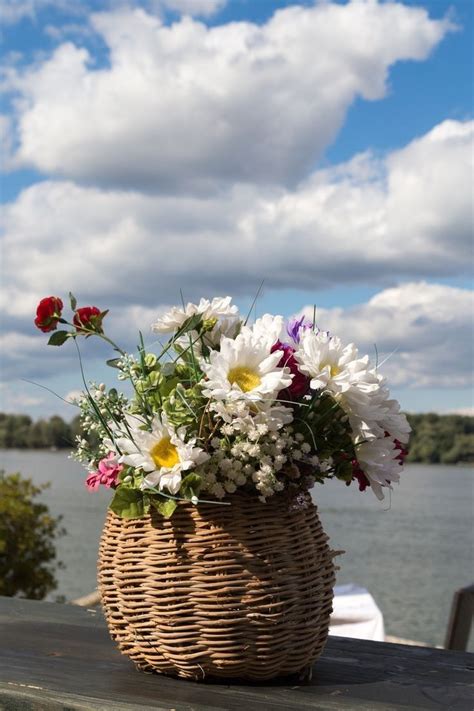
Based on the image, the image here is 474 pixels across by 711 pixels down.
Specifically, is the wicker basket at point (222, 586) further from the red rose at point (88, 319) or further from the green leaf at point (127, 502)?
the red rose at point (88, 319)

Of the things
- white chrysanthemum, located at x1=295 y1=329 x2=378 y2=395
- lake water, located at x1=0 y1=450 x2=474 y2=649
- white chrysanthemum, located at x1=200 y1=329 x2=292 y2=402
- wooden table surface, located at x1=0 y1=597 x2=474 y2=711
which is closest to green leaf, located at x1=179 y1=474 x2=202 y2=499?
white chrysanthemum, located at x1=200 y1=329 x2=292 y2=402

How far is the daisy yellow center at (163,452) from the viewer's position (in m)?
1.46

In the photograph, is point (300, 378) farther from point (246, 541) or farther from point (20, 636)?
point (20, 636)

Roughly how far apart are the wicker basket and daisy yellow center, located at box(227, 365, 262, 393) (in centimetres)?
21

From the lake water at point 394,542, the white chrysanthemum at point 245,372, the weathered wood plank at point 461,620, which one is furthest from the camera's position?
the lake water at point 394,542

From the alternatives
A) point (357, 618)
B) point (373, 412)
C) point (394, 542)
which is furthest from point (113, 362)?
point (394, 542)

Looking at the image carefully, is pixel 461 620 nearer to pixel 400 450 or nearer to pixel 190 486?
pixel 400 450

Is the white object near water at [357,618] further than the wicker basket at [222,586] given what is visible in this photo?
Yes

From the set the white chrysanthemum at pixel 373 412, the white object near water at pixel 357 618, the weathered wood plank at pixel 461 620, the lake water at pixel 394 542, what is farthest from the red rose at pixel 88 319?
the lake water at pixel 394 542

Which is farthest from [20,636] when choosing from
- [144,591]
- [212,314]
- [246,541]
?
[212,314]

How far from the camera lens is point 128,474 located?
5.04ft

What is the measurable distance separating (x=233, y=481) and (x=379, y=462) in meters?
0.31

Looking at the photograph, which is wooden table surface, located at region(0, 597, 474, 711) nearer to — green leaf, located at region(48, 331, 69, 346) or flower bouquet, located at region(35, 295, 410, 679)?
flower bouquet, located at region(35, 295, 410, 679)

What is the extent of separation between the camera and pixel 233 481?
57.1 inches
